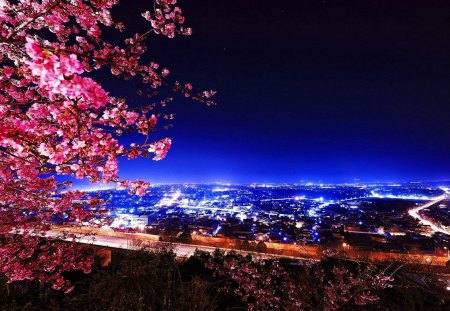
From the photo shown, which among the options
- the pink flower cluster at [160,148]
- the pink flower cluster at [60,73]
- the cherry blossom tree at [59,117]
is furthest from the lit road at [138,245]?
the pink flower cluster at [60,73]

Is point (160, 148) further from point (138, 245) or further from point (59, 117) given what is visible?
point (138, 245)

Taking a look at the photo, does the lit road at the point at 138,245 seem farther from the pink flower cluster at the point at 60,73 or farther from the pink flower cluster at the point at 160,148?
the pink flower cluster at the point at 60,73

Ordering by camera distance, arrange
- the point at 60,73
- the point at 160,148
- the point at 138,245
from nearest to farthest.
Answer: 1. the point at 60,73
2. the point at 160,148
3. the point at 138,245

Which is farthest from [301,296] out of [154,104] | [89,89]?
[89,89]

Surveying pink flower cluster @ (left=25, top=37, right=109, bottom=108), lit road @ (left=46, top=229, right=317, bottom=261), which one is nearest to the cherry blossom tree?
pink flower cluster @ (left=25, top=37, right=109, bottom=108)

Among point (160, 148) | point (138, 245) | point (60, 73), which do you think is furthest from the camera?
point (138, 245)

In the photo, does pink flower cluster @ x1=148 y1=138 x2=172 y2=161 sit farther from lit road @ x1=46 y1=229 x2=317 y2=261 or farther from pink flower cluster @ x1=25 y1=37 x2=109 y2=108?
lit road @ x1=46 y1=229 x2=317 y2=261

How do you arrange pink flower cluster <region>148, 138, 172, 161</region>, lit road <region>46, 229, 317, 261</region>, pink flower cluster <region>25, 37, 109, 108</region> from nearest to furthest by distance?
pink flower cluster <region>25, 37, 109, 108</region> → pink flower cluster <region>148, 138, 172, 161</region> → lit road <region>46, 229, 317, 261</region>

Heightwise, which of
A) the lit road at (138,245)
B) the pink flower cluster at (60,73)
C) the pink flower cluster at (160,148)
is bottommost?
the lit road at (138,245)

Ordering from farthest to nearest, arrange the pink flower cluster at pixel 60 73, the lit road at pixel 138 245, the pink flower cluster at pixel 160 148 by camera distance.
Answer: the lit road at pixel 138 245 < the pink flower cluster at pixel 160 148 < the pink flower cluster at pixel 60 73

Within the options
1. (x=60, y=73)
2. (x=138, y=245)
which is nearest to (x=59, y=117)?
(x=60, y=73)

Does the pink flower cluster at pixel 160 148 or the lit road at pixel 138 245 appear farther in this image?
the lit road at pixel 138 245
